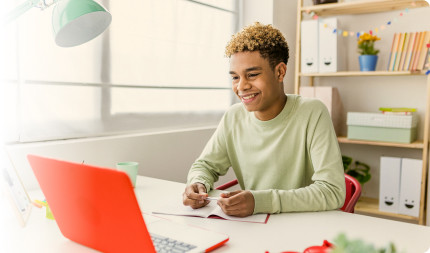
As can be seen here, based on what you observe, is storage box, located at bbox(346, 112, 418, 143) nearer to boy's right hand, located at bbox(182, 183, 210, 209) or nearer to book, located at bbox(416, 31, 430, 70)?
book, located at bbox(416, 31, 430, 70)

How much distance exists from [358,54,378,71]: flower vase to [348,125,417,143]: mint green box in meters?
0.42

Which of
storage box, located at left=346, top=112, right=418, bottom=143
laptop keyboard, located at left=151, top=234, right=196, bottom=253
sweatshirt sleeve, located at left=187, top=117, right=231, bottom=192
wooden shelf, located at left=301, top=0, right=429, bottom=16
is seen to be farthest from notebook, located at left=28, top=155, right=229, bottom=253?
wooden shelf, located at left=301, top=0, right=429, bottom=16

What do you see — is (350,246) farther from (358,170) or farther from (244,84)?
(358,170)

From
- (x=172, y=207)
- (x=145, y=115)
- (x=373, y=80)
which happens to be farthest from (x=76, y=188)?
(x=373, y=80)

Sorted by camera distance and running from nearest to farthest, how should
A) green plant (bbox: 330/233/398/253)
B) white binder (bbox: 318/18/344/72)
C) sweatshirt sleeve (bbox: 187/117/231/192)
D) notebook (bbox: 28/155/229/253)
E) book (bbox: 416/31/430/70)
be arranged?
green plant (bbox: 330/233/398/253)
notebook (bbox: 28/155/229/253)
sweatshirt sleeve (bbox: 187/117/231/192)
book (bbox: 416/31/430/70)
white binder (bbox: 318/18/344/72)

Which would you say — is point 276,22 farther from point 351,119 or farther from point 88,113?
point 88,113

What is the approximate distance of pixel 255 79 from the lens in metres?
1.45

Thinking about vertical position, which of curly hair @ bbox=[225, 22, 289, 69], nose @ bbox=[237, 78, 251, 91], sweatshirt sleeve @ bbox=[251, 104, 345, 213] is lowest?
sweatshirt sleeve @ bbox=[251, 104, 345, 213]

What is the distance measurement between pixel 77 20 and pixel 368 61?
2.18 m

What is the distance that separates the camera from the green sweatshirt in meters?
1.31

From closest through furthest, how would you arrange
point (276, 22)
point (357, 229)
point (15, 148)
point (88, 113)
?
1. point (357, 229)
2. point (15, 148)
3. point (88, 113)
4. point (276, 22)

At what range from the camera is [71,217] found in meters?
0.86

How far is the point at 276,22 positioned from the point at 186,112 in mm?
1074

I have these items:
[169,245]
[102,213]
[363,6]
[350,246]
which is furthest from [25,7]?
[363,6]
